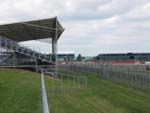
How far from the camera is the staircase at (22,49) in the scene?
138 ft

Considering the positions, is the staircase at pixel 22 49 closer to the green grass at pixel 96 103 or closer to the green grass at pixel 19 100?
the green grass at pixel 19 100

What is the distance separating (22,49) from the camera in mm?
43531

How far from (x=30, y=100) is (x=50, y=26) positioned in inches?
919

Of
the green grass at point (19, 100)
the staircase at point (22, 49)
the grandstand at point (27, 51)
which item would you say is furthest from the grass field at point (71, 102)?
the staircase at point (22, 49)

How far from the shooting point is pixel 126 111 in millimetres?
20297

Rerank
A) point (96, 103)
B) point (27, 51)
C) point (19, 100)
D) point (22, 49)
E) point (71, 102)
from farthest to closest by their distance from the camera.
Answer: point (27, 51) → point (22, 49) → point (96, 103) → point (71, 102) → point (19, 100)

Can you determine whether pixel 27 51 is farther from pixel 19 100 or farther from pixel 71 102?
pixel 19 100

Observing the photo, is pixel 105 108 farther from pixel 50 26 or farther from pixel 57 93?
pixel 50 26

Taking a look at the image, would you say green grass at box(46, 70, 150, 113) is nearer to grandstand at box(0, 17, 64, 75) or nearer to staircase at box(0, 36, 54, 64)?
grandstand at box(0, 17, 64, 75)

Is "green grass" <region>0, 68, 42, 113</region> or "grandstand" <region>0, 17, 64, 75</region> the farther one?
"grandstand" <region>0, 17, 64, 75</region>

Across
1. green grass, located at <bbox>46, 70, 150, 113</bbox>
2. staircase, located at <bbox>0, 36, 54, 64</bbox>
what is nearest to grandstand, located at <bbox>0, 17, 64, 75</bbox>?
staircase, located at <bbox>0, 36, 54, 64</bbox>

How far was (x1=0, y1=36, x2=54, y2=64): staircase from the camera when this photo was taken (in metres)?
42.1

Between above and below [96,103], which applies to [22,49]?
above

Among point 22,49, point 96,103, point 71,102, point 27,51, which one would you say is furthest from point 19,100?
point 27,51
